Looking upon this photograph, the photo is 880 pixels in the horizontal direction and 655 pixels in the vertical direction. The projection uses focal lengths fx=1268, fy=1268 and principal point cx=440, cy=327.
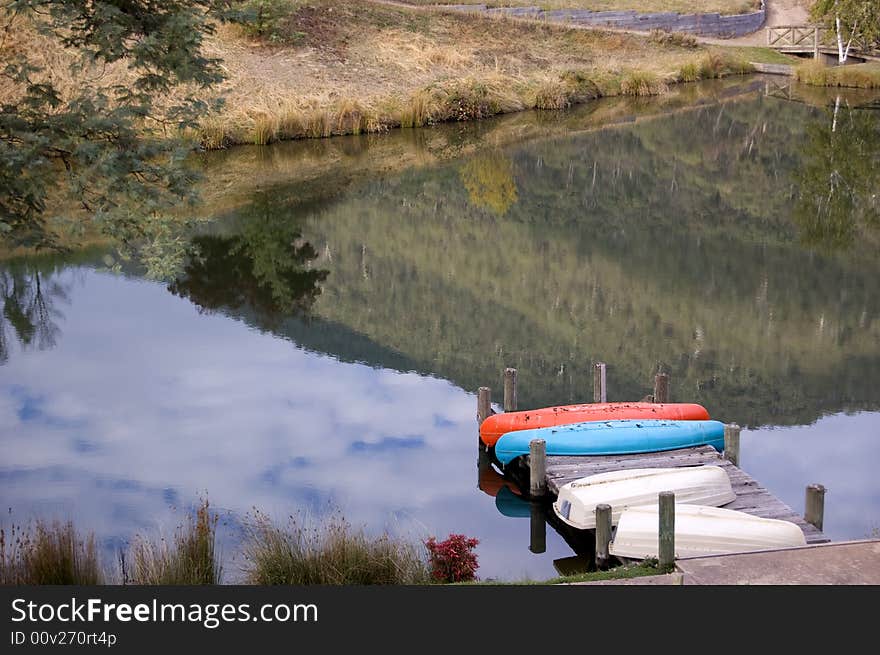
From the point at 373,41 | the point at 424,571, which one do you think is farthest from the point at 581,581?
the point at 373,41

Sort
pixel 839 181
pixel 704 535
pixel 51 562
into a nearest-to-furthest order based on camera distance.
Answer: pixel 51 562 → pixel 704 535 → pixel 839 181

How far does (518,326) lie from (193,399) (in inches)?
269

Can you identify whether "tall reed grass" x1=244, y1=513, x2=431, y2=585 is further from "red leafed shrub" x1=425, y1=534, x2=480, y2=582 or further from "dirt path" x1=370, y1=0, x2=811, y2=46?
"dirt path" x1=370, y1=0, x2=811, y2=46

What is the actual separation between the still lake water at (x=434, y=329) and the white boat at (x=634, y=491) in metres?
0.71

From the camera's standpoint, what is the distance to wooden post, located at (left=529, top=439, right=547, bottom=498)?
1432cm

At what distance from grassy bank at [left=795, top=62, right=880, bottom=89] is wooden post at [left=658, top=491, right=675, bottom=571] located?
43.4 meters

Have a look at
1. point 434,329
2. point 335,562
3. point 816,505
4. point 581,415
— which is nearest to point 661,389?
point 581,415

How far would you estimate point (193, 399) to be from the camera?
65.7 feet

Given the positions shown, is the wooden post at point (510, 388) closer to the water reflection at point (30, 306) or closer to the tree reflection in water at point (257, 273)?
the tree reflection in water at point (257, 273)

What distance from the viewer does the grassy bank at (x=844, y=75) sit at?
165ft

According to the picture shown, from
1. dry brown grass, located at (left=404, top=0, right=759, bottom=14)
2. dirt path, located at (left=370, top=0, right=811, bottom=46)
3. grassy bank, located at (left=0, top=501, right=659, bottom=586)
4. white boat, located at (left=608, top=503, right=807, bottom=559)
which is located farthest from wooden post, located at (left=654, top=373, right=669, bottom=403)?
dry brown grass, located at (left=404, top=0, right=759, bottom=14)

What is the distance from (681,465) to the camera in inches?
569

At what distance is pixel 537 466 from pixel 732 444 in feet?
7.54

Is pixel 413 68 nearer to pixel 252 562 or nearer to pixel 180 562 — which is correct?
pixel 252 562
